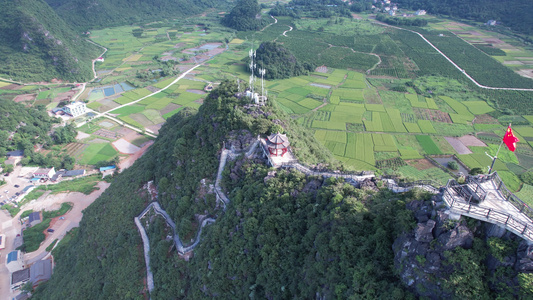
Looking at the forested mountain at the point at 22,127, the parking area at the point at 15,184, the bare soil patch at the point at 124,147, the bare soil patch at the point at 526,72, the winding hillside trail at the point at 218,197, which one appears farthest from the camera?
the bare soil patch at the point at 526,72

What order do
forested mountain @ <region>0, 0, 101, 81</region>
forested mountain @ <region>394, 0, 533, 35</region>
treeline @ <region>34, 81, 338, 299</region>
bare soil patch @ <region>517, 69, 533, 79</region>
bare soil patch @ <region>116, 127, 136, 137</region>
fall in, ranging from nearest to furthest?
treeline @ <region>34, 81, 338, 299</region>
bare soil patch @ <region>116, 127, 136, 137</region>
bare soil patch @ <region>517, 69, 533, 79</region>
forested mountain @ <region>0, 0, 101, 81</region>
forested mountain @ <region>394, 0, 533, 35</region>

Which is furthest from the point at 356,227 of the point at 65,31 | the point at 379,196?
the point at 65,31

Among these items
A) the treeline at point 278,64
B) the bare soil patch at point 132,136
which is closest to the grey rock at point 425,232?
the bare soil patch at point 132,136

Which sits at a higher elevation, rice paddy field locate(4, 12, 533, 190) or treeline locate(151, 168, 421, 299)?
treeline locate(151, 168, 421, 299)

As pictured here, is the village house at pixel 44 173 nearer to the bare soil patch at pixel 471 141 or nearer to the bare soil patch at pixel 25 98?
the bare soil patch at pixel 25 98

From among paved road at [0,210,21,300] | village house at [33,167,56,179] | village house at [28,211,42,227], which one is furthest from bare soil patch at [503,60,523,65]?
paved road at [0,210,21,300]

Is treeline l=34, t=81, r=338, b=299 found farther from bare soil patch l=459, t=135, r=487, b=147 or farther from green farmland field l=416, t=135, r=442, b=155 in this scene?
bare soil patch l=459, t=135, r=487, b=147
